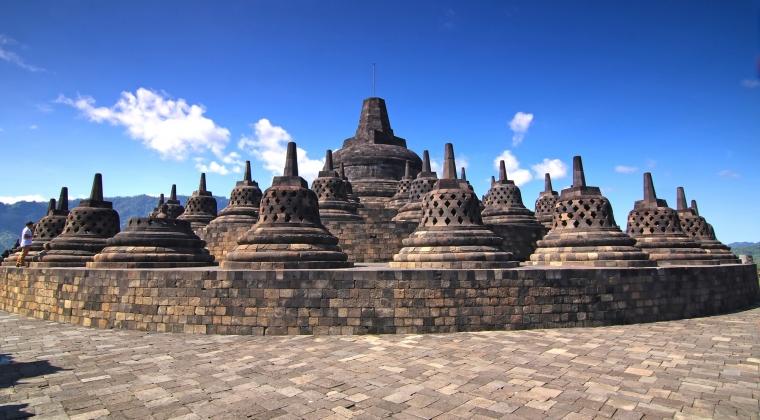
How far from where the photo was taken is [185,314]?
878 cm

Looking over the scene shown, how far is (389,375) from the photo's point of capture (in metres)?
5.67

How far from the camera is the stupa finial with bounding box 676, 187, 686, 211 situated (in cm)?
1700

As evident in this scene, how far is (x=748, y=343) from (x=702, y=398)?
4095 mm

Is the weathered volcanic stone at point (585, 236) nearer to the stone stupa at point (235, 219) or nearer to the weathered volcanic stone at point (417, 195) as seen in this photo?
the weathered volcanic stone at point (417, 195)

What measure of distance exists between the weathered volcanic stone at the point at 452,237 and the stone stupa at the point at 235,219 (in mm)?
8103

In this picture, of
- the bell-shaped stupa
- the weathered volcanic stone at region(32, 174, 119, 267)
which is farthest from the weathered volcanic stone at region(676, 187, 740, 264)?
the weathered volcanic stone at region(32, 174, 119, 267)

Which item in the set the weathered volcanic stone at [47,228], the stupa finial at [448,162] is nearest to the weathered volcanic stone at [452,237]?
the stupa finial at [448,162]

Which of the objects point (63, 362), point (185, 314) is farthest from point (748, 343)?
point (63, 362)

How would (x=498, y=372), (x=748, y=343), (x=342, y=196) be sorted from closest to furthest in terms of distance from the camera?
(x=498, y=372) → (x=748, y=343) → (x=342, y=196)

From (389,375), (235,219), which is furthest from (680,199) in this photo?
(235,219)

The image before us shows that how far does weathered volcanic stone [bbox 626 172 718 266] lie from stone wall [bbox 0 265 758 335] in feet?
16.3

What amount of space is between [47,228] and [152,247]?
7166 mm

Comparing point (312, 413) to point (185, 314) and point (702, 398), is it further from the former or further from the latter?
point (185, 314)

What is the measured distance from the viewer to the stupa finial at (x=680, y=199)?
17.0 meters
